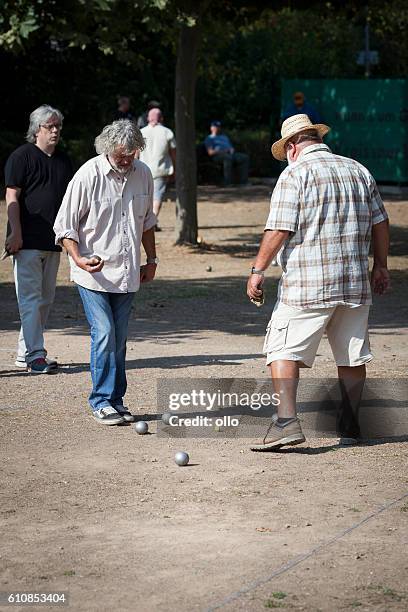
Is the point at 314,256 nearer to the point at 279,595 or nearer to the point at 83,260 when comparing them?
the point at 83,260

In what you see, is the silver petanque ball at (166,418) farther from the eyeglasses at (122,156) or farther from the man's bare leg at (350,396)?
the eyeglasses at (122,156)

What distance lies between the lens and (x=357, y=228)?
24.2ft

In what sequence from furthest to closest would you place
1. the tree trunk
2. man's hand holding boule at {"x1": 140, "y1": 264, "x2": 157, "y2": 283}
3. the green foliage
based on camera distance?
the tree trunk
the green foliage
man's hand holding boule at {"x1": 140, "y1": 264, "x2": 157, "y2": 283}

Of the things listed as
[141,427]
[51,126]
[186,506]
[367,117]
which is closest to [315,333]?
[141,427]

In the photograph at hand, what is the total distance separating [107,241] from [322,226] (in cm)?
159

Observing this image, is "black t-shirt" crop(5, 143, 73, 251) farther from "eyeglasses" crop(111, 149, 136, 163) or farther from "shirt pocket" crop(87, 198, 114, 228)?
"eyeglasses" crop(111, 149, 136, 163)

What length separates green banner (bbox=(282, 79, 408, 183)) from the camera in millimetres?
28109

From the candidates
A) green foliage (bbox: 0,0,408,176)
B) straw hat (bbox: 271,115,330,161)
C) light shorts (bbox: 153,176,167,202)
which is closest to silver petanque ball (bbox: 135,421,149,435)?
straw hat (bbox: 271,115,330,161)

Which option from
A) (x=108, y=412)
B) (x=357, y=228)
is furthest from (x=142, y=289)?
(x=357, y=228)

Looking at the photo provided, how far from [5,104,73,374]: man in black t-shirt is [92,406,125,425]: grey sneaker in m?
1.76

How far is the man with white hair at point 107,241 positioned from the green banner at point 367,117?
2045 cm

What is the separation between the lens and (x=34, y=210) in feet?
32.4

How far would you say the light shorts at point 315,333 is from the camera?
745 cm

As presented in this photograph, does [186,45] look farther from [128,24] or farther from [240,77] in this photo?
[240,77]
